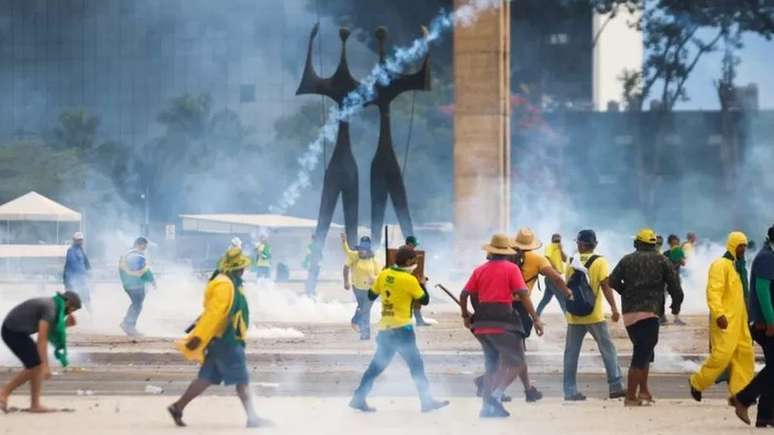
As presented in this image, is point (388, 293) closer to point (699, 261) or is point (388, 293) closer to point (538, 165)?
point (699, 261)

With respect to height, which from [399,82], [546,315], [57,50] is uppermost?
[57,50]

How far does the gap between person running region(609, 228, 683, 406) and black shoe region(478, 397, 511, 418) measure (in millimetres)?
1442

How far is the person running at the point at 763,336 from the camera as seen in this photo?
46.4 feet

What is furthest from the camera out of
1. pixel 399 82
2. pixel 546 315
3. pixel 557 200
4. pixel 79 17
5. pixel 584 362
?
pixel 79 17

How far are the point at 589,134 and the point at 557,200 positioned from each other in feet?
29.0

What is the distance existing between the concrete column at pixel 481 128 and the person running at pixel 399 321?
30.1 metres

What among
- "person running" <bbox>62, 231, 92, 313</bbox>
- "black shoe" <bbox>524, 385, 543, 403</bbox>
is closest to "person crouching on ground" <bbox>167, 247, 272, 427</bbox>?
"black shoe" <bbox>524, 385, 543, 403</bbox>

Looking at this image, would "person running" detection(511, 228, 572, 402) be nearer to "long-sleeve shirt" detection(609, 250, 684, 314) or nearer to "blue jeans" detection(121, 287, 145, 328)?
"long-sleeve shirt" detection(609, 250, 684, 314)

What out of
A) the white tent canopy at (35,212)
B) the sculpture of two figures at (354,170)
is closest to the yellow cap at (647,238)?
the sculpture of two figures at (354,170)

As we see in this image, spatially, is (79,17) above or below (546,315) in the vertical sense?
above

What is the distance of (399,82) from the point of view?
1367 inches

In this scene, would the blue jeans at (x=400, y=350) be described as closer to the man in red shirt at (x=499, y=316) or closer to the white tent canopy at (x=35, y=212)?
the man in red shirt at (x=499, y=316)

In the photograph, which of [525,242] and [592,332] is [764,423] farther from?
[525,242]

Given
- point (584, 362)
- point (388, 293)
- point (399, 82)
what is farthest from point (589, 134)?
point (388, 293)
